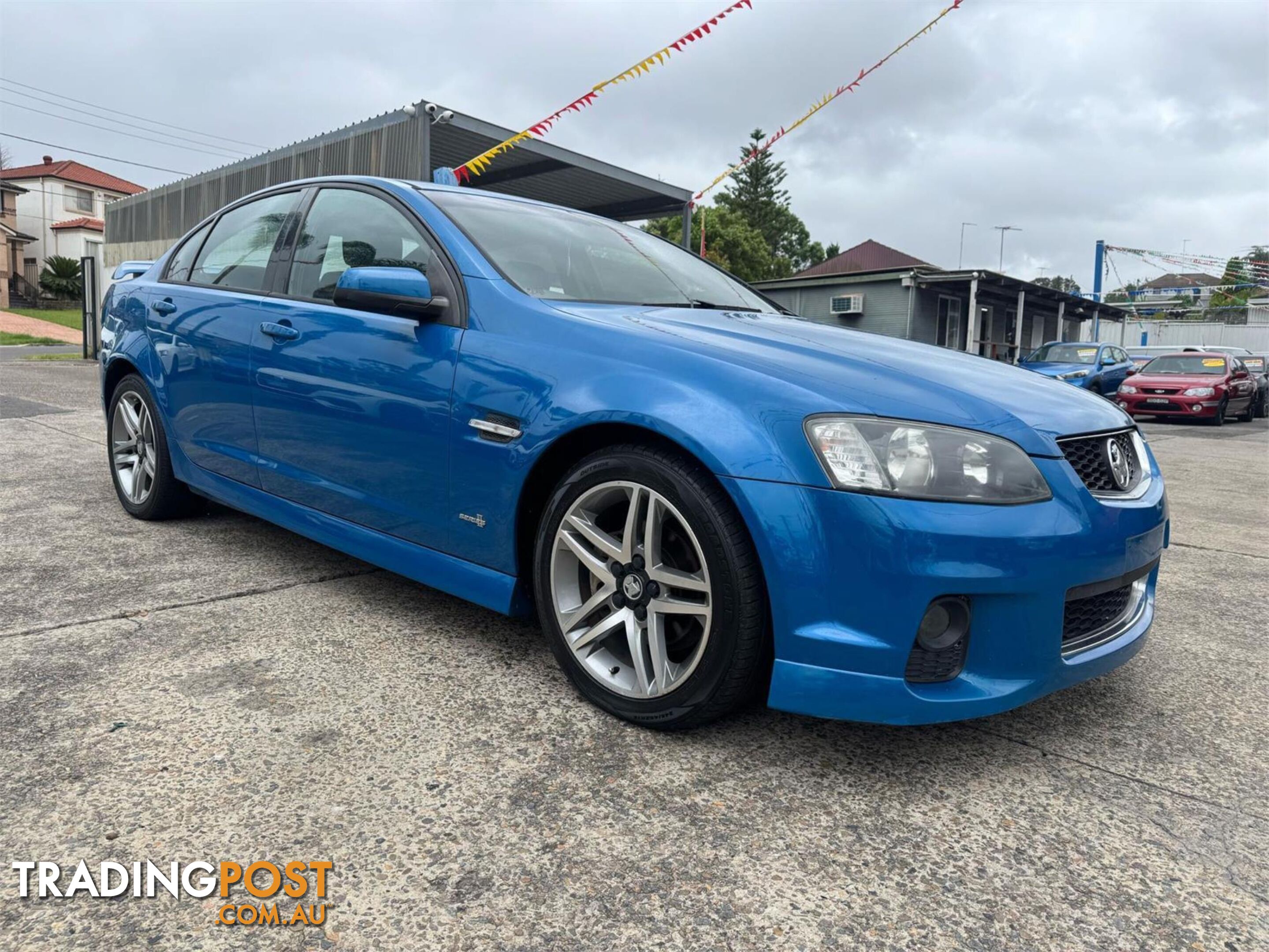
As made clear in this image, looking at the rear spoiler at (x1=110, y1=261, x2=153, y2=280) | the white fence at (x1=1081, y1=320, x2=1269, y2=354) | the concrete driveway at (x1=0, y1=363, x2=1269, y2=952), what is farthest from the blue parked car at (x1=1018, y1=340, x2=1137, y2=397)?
the white fence at (x1=1081, y1=320, x2=1269, y2=354)

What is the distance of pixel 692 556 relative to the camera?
2162 mm

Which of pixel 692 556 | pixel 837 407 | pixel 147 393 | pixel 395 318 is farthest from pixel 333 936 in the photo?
pixel 147 393

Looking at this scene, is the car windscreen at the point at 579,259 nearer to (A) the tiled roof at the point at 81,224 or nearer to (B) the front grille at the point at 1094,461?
(B) the front grille at the point at 1094,461

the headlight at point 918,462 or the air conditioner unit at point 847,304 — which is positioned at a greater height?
the air conditioner unit at point 847,304

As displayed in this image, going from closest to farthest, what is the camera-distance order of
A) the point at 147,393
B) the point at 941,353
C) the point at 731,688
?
the point at 731,688 < the point at 941,353 < the point at 147,393

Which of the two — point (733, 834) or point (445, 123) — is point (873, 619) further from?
point (445, 123)

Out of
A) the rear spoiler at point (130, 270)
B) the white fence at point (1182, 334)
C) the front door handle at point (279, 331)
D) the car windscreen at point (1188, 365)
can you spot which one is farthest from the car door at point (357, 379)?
the white fence at point (1182, 334)

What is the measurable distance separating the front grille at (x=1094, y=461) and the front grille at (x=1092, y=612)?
A: 25 cm

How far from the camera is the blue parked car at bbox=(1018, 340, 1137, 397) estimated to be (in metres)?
17.7

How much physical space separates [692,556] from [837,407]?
50cm

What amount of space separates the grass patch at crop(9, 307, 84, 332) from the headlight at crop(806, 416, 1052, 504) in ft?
116

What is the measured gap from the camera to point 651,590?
7.11 ft

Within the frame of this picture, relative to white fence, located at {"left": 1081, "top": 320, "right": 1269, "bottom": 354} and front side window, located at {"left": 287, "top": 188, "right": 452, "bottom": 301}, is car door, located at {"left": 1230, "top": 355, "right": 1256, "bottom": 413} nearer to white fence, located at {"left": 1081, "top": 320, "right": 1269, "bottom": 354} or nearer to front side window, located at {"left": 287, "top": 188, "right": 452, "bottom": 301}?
front side window, located at {"left": 287, "top": 188, "right": 452, "bottom": 301}

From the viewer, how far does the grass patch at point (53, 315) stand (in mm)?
34125
